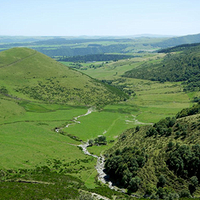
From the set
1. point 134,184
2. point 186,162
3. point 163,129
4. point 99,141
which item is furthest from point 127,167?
point 99,141

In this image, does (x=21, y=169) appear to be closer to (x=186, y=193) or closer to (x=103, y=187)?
(x=103, y=187)

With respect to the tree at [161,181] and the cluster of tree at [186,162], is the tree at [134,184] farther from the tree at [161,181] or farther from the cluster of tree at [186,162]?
the cluster of tree at [186,162]

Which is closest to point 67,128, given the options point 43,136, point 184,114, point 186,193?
point 43,136

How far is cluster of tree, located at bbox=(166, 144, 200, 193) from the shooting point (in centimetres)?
8838

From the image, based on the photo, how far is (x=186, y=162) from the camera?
303 ft

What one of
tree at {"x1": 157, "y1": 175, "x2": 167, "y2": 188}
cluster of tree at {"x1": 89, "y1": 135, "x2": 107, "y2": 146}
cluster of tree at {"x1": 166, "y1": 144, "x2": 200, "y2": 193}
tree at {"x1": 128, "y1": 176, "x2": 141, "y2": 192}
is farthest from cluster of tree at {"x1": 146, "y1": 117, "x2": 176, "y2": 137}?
tree at {"x1": 128, "y1": 176, "x2": 141, "y2": 192}

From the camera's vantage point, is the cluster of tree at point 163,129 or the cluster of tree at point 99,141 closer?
the cluster of tree at point 163,129

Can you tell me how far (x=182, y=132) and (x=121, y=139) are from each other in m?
41.1

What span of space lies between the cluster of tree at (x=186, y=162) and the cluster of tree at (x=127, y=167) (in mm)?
12297

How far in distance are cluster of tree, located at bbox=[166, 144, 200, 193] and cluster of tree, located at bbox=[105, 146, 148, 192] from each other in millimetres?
12297

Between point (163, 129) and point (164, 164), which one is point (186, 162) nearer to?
point (164, 164)

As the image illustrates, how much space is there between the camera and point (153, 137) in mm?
124438

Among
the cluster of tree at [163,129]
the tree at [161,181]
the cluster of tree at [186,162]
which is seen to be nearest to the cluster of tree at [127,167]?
the tree at [161,181]

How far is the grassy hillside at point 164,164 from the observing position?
8512 cm
